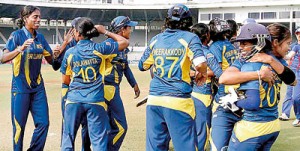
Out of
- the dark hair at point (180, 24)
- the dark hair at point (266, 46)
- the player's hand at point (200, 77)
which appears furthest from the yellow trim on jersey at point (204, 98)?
the dark hair at point (266, 46)

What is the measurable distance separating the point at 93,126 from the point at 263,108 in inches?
91.7

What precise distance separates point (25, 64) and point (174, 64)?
2.54 meters

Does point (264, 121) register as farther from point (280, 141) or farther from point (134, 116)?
point (134, 116)

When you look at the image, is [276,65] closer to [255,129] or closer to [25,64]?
[255,129]

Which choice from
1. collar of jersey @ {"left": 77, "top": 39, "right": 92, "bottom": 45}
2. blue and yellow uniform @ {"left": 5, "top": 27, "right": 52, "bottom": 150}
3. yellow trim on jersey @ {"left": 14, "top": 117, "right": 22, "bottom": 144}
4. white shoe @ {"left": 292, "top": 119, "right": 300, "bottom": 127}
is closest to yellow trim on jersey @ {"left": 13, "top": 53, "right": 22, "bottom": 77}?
blue and yellow uniform @ {"left": 5, "top": 27, "right": 52, "bottom": 150}

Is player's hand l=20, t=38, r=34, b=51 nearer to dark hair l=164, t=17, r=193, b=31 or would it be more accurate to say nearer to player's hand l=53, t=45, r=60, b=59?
player's hand l=53, t=45, r=60, b=59

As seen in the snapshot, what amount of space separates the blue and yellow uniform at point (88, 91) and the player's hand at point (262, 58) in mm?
2157

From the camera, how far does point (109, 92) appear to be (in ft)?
19.8

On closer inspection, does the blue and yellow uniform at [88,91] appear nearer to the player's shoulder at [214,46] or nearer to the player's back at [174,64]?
the player's back at [174,64]

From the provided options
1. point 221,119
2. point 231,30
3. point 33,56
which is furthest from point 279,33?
point 33,56

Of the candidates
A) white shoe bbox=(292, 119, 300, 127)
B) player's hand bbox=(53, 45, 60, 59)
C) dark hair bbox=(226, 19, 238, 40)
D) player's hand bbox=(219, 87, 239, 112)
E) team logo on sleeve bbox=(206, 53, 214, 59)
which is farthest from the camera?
white shoe bbox=(292, 119, 300, 127)

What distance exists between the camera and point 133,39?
59062mm

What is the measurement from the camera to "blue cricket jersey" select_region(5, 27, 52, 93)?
19.2 ft

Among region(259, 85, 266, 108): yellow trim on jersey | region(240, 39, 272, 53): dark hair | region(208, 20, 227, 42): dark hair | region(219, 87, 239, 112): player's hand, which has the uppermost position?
region(208, 20, 227, 42): dark hair
